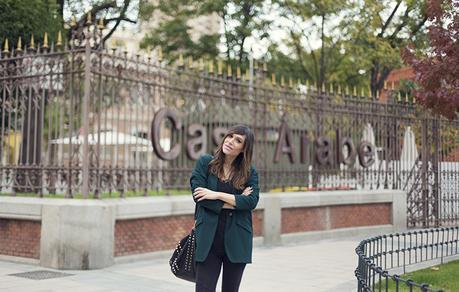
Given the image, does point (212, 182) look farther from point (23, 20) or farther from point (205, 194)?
point (23, 20)

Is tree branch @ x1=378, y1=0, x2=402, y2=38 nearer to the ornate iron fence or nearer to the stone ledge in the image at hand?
the ornate iron fence

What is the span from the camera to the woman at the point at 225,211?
4.62m

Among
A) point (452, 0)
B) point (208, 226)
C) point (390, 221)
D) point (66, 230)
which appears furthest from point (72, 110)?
point (390, 221)

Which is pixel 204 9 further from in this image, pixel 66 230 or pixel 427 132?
pixel 66 230

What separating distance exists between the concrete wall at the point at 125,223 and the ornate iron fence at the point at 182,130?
1.48ft

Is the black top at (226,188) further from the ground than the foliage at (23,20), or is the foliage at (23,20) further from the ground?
the foliage at (23,20)

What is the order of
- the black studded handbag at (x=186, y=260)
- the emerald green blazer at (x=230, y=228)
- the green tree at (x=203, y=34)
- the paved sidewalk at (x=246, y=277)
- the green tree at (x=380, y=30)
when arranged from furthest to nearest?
the green tree at (x=203, y=34)
the green tree at (x=380, y=30)
the paved sidewalk at (x=246, y=277)
the black studded handbag at (x=186, y=260)
the emerald green blazer at (x=230, y=228)

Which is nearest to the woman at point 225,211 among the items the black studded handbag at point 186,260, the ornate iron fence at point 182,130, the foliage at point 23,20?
the black studded handbag at point 186,260

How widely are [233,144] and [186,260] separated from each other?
3.35ft

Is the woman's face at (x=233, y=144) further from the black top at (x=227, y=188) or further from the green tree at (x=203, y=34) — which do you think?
the green tree at (x=203, y=34)

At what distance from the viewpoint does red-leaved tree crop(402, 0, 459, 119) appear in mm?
9492

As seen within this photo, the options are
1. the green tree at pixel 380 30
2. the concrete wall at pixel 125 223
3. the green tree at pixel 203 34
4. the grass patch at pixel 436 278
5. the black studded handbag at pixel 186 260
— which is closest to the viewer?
the black studded handbag at pixel 186 260

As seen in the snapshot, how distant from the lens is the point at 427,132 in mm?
16578

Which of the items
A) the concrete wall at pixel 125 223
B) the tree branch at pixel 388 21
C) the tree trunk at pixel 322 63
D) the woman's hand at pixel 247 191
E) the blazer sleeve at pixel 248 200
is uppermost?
the tree branch at pixel 388 21
